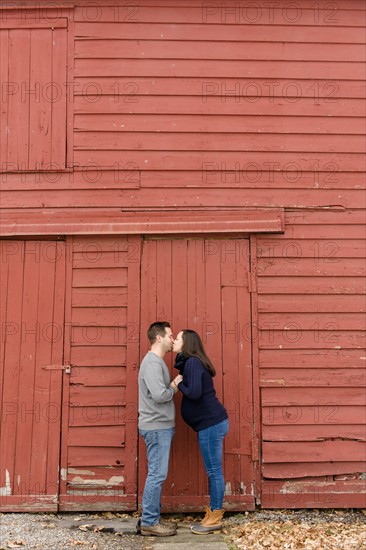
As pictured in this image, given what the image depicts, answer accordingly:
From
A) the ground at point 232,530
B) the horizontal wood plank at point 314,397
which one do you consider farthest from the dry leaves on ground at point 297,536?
the horizontal wood plank at point 314,397

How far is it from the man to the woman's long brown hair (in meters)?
0.27

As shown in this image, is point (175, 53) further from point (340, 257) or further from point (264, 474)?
point (264, 474)

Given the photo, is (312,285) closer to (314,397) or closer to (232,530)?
(314,397)

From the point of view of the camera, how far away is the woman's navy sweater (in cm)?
502

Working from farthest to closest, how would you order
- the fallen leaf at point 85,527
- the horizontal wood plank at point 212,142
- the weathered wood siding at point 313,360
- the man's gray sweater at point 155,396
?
the horizontal wood plank at point 212,142 → the weathered wood siding at point 313,360 → the fallen leaf at point 85,527 → the man's gray sweater at point 155,396

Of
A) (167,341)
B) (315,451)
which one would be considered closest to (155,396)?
(167,341)

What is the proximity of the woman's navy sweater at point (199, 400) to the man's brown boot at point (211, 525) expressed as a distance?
0.77 m

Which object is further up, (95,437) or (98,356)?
(98,356)

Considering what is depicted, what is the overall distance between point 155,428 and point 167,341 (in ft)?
2.57

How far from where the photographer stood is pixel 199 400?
5.12m

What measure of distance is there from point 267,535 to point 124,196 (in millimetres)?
3544

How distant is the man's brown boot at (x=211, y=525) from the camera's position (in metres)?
5.08

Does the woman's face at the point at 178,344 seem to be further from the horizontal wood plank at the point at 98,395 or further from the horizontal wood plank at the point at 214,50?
the horizontal wood plank at the point at 214,50

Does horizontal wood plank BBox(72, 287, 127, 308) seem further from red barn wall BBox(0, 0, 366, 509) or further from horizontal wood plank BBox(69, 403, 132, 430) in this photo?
horizontal wood plank BBox(69, 403, 132, 430)
